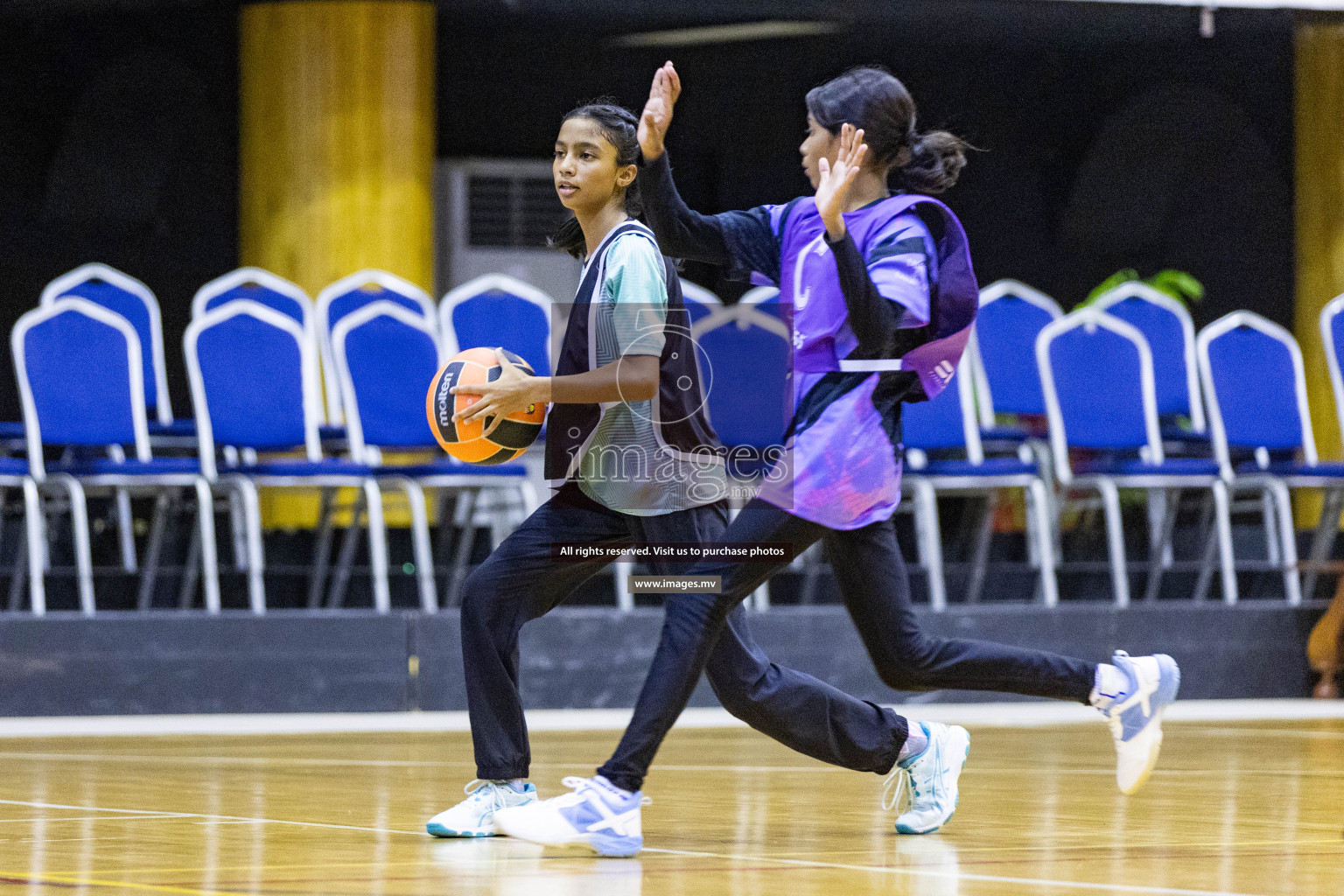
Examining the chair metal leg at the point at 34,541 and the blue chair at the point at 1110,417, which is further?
the blue chair at the point at 1110,417

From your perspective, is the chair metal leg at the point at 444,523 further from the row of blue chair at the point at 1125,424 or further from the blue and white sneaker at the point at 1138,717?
the blue and white sneaker at the point at 1138,717

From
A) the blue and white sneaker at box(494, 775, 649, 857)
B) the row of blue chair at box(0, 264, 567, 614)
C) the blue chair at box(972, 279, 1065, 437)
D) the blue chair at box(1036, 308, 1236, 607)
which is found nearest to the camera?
the blue and white sneaker at box(494, 775, 649, 857)

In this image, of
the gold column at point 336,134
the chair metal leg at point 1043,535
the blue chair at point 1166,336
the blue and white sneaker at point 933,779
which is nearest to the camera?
the blue and white sneaker at point 933,779

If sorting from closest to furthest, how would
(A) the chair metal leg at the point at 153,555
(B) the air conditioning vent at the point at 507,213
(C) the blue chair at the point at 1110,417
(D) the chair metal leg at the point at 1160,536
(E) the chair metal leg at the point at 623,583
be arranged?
(A) the chair metal leg at the point at 153,555, (E) the chair metal leg at the point at 623,583, (C) the blue chair at the point at 1110,417, (D) the chair metal leg at the point at 1160,536, (B) the air conditioning vent at the point at 507,213

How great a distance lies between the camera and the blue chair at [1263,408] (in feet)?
23.4

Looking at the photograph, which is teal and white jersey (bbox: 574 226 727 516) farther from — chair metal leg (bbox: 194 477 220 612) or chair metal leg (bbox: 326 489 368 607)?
chair metal leg (bbox: 326 489 368 607)

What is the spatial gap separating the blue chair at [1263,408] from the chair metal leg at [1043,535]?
728 mm

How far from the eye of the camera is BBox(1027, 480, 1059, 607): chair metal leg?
6.74m

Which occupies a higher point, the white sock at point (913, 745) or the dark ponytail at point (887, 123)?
the dark ponytail at point (887, 123)

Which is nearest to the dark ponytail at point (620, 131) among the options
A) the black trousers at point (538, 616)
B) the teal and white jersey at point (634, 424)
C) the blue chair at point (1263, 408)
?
the teal and white jersey at point (634, 424)

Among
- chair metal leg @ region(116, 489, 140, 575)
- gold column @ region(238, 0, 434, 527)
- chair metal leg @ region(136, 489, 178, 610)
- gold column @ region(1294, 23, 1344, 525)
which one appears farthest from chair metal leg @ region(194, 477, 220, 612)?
gold column @ region(1294, 23, 1344, 525)

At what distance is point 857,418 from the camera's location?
3027 millimetres

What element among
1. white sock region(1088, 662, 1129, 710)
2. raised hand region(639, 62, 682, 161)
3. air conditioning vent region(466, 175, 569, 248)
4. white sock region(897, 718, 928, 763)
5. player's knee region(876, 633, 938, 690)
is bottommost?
white sock region(897, 718, 928, 763)

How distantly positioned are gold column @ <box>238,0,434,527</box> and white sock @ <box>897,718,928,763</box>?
5459mm
